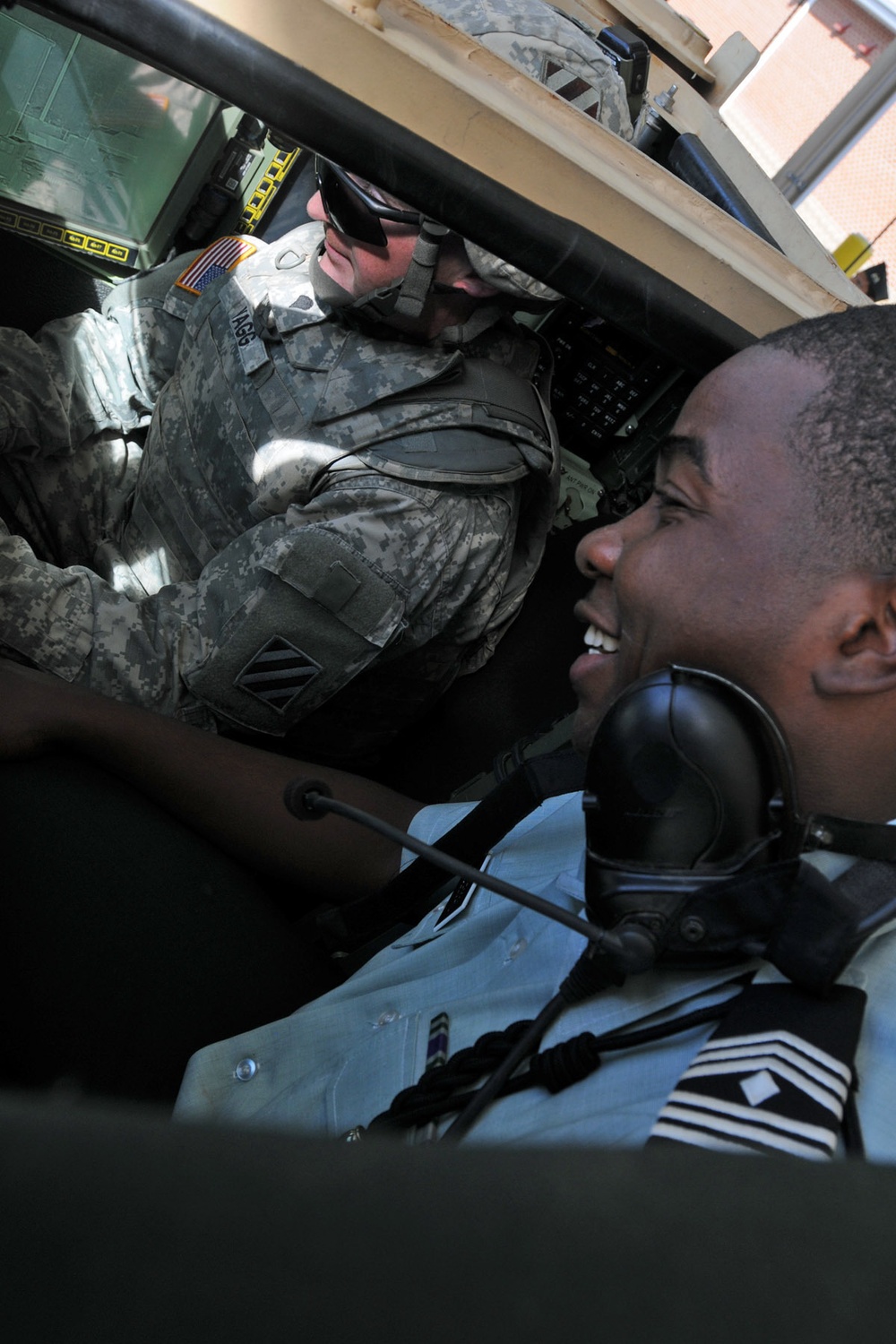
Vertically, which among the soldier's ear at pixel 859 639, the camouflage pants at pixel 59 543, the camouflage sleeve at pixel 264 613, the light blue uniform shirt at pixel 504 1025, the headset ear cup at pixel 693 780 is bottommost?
the camouflage pants at pixel 59 543

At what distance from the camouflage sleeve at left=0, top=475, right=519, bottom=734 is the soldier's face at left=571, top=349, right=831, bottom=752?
21.1 inches

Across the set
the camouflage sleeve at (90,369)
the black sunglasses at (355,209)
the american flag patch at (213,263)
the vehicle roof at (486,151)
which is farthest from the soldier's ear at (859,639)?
the american flag patch at (213,263)

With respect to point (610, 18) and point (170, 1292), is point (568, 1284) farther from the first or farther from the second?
point (610, 18)

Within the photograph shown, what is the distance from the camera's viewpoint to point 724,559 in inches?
30.6

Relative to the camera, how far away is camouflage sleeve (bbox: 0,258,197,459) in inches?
65.2

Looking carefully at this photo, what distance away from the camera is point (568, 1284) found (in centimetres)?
21

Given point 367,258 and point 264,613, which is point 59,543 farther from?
point 367,258

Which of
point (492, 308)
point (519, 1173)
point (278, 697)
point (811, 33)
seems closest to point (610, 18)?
point (492, 308)

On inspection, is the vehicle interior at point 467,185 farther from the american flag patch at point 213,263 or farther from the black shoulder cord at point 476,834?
the black shoulder cord at point 476,834

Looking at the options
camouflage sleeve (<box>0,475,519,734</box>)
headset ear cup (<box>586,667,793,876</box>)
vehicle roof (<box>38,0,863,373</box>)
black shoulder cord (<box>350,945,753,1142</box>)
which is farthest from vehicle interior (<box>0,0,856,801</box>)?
black shoulder cord (<box>350,945,753,1142</box>)

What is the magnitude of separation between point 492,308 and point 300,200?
64 centimetres

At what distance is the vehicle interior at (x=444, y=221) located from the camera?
0.70 feet

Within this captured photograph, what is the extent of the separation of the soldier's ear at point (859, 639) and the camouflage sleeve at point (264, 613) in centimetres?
75

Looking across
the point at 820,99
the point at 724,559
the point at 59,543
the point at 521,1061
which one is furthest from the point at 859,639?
the point at 820,99
